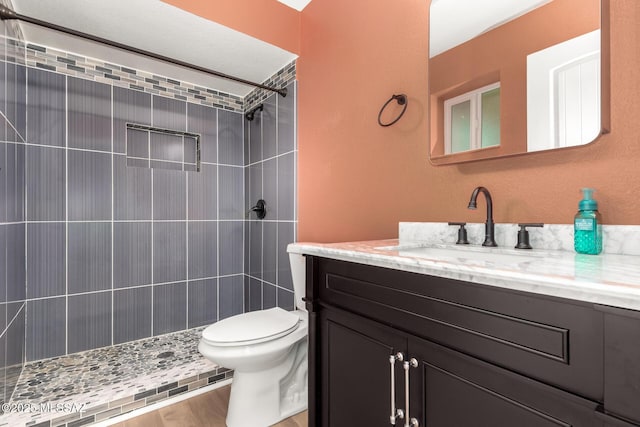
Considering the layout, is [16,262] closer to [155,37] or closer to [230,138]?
[155,37]

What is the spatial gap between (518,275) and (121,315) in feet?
8.96

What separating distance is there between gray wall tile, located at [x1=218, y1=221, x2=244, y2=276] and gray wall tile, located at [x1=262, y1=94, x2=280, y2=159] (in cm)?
77

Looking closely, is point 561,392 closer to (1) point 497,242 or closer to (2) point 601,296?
(2) point 601,296

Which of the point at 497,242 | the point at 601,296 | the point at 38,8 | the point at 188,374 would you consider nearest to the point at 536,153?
the point at 497,242

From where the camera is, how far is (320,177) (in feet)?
6.70

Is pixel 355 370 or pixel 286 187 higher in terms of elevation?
pixel 286 187

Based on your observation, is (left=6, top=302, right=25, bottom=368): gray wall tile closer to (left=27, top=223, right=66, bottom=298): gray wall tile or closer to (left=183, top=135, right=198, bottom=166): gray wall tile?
(left=27, top=223, right=66, bottom=298): gray wall tile

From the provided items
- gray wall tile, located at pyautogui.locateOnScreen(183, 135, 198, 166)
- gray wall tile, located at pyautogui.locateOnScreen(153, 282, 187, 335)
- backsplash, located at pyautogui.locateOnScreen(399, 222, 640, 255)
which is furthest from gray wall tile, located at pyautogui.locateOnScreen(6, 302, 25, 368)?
backsplash, located at pyautogui.locateOnScreen(399, 222, 640, 255)

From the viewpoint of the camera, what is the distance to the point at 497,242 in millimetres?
1134

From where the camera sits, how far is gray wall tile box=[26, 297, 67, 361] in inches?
82.0

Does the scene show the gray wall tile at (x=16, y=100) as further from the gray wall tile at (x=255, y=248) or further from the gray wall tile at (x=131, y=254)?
the gray wall tile at (x=255, y=248)

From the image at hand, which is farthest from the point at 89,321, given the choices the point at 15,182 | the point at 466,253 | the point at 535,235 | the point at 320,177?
the point at 535,235

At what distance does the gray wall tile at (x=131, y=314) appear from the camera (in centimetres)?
239

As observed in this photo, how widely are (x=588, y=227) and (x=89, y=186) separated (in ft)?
9.32
